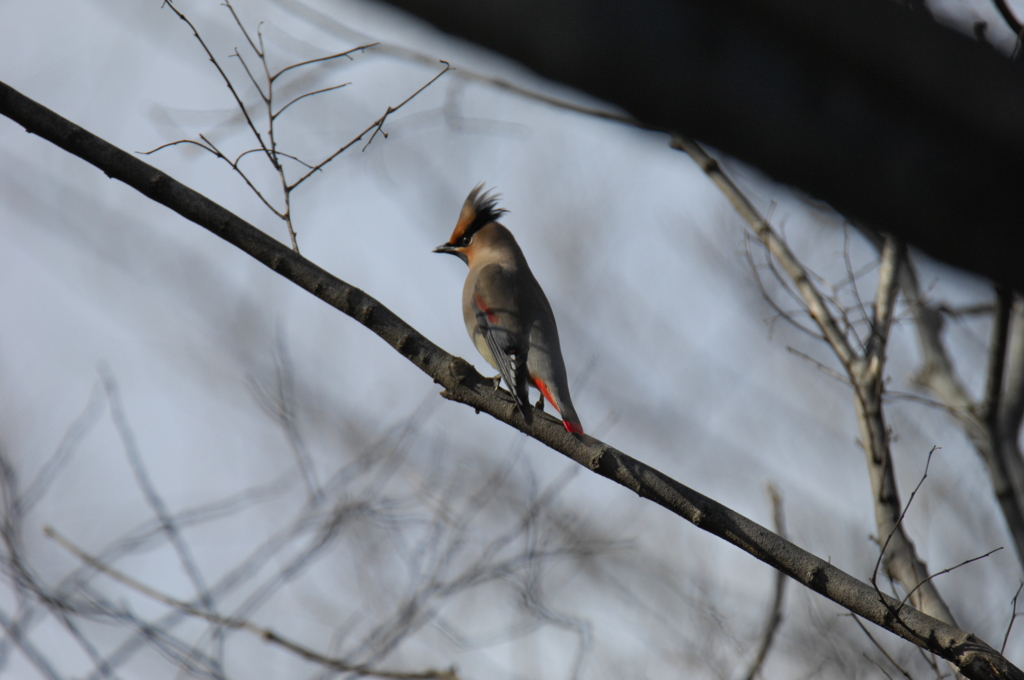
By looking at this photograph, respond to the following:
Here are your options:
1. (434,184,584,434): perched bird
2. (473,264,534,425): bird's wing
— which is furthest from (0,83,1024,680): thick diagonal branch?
(473,264,534,425): bird's wing

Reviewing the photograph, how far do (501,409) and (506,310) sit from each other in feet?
5.57

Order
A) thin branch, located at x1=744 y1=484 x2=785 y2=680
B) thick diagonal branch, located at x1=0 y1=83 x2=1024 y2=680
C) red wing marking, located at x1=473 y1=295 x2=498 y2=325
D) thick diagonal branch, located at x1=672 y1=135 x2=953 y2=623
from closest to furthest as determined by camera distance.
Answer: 1. thick diagonal branch, located at x1=0 y1=83 x2=1024 y2=680
2. thick diagonal branch, located at x1=672 y1=135 x2=953 y2=623
3. thin branch, located at x1=744 y1=484 x2=785 y2=680
4. red wing marking, located at x1=473 y1=295 x2=498 y2=325

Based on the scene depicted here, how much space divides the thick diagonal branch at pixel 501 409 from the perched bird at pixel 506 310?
0.41m

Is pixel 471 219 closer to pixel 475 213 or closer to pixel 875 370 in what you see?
pixel 475 213

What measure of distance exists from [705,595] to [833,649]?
890mm

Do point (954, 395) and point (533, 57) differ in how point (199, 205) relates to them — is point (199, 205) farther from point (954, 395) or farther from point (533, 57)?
point (954, 395)

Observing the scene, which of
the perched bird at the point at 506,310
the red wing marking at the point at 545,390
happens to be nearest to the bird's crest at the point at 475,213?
the perched bird at the point at 506,310

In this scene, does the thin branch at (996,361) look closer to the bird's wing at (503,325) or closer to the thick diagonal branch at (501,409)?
the thick diagonal branch at (501,409)

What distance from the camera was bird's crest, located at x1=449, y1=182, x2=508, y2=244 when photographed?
5.91 metres

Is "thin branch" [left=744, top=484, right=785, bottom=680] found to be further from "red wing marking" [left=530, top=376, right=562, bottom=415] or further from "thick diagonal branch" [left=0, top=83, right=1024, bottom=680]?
"thick diagonal branch" [left=0, top=83, right=1024, bottom=680]

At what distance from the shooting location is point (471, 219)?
5.92m

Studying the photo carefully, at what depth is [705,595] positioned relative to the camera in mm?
6195

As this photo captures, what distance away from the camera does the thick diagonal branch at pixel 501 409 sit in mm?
2486

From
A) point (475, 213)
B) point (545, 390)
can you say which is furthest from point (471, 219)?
point (545, 390)
